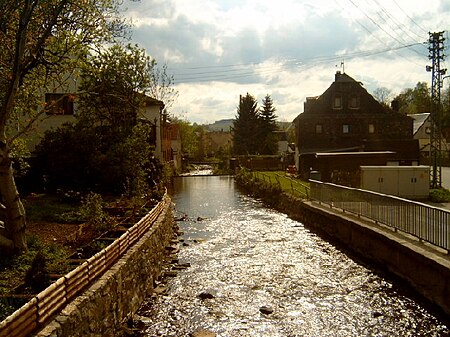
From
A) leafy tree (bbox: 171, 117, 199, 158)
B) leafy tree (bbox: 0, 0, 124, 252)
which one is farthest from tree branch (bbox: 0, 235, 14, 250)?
leafy tree (bbox: 171, 117, 199, 158)

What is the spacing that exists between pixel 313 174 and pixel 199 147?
80.0 metres

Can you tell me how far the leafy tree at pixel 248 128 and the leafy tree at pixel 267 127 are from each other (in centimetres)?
83

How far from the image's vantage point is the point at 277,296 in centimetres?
1268

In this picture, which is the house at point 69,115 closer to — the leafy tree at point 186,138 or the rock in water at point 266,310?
the rock in water at point 266,310

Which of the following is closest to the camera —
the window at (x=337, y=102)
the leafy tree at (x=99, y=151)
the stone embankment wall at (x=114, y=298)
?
the stone embankment wall at (x=114, y=298)

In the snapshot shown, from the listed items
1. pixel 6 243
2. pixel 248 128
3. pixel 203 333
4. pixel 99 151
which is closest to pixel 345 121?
pixel 248 128

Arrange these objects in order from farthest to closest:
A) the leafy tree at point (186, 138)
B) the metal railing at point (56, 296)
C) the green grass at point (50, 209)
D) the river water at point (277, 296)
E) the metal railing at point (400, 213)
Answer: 1. the leafy tree at point (186, 138)
2. the green grass at point (50, 209)
3. the metal railing at point (400, 213)
4. the river water at point (277, 296)
5. the metal railing at point (56, 296)

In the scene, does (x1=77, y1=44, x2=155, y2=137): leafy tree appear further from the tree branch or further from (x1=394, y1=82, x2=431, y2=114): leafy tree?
(x1=394, y1=82, x2=431, y2=114): leafy tree

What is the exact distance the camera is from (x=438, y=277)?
1090 centimetres

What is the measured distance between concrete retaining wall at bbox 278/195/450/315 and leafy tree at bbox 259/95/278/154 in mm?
56613

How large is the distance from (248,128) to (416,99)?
40.5 m

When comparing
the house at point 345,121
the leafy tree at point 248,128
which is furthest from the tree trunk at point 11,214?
the leafy tree at point 248,128

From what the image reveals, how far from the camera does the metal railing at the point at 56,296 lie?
597 cm

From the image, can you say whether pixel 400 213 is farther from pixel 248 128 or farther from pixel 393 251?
pixel 248 128
